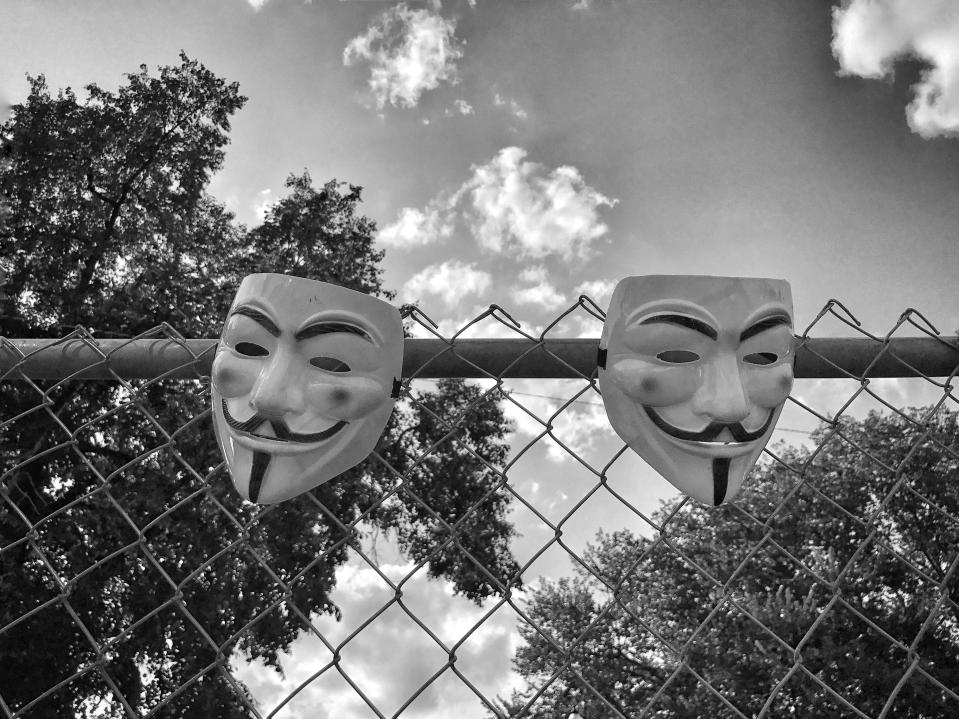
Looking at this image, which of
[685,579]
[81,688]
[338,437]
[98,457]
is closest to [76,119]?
[98,457]

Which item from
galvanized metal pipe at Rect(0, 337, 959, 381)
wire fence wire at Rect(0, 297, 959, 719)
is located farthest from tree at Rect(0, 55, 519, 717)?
galvanized metal pipe at Rect(0, 337, 959, 381)

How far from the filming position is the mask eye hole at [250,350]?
1231 mm

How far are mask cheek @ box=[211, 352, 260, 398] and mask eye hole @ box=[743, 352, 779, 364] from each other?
2.52 feet

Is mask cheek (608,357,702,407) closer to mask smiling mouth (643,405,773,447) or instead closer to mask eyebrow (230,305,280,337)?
mask smiling mouth (643,405,773,447)

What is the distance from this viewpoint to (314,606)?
8.32 m

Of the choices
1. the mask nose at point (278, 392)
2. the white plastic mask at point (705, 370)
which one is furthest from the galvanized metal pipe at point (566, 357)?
the mask nose at point (278, 392)

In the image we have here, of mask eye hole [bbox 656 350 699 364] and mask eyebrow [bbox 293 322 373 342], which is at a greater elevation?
mask eye hole [bbox 656 350 699 364]

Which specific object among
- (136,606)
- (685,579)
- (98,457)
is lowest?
(136,606)

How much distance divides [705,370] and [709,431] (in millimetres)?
93

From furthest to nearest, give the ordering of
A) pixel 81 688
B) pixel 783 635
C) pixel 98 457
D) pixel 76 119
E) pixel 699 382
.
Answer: pixel 783 635, pixel 76 119, pixel 98 457, pixel 81 688, pixel 699 382

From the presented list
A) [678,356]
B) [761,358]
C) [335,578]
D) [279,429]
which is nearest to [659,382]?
[678,356]

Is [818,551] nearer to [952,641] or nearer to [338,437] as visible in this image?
[952,641]

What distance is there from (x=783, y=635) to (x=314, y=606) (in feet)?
19.1

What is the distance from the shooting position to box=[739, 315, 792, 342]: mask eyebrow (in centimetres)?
116
